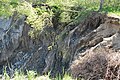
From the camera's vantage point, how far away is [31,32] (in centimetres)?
1188

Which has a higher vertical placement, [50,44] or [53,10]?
[53,10]

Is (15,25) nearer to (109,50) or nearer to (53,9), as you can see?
(53,9)

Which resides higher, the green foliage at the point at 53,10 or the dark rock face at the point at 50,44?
the green foliage at the point at 53,10

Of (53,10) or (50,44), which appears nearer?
(50,44)

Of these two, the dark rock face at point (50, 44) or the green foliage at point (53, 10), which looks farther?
the green foliage at point (53, 10)

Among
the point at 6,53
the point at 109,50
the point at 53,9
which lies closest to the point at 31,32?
the point at 53,9

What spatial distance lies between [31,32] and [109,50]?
479 cm

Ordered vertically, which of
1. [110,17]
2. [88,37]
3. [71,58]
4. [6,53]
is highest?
[110,17]

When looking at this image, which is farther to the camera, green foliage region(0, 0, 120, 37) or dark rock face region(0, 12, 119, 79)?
green foliage region(0, 0, 120, 37)

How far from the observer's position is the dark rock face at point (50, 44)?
9.16 meters

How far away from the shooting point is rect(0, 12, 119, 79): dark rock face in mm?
9164

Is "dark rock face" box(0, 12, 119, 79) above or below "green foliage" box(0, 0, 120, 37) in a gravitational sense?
below

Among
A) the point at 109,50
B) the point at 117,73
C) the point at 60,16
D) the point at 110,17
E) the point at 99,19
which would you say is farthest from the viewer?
the point at 60,16

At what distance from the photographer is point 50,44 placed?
1148cm
